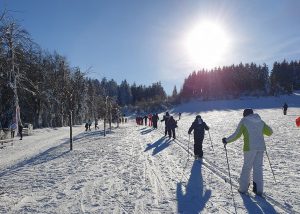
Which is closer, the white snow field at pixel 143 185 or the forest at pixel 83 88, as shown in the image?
the white snow field at pixel 143 185

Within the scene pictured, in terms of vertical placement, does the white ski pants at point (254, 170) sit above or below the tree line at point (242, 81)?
below

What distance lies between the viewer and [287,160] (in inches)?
539

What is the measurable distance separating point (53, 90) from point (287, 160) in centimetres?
4971

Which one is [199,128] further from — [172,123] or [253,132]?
[172,123]

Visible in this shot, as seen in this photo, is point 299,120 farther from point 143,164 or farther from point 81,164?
point 81,164

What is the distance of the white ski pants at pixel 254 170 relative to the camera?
28.8ft

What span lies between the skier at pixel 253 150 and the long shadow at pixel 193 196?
94cm

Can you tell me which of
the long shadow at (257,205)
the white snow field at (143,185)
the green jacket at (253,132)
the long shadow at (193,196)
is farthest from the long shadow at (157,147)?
the long shadow at (257,205)

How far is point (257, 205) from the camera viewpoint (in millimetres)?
7844

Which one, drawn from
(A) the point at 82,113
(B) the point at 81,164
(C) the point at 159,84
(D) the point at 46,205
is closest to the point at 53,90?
(A) the point at 82,113

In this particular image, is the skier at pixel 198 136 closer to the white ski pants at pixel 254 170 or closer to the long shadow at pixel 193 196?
the long shadow at pixel 193 196

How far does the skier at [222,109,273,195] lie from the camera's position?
883 cm

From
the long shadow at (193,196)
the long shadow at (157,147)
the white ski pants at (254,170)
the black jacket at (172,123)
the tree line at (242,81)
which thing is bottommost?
the long shadow at (193,196)

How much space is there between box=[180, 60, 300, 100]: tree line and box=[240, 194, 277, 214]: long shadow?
11822 centimetres
